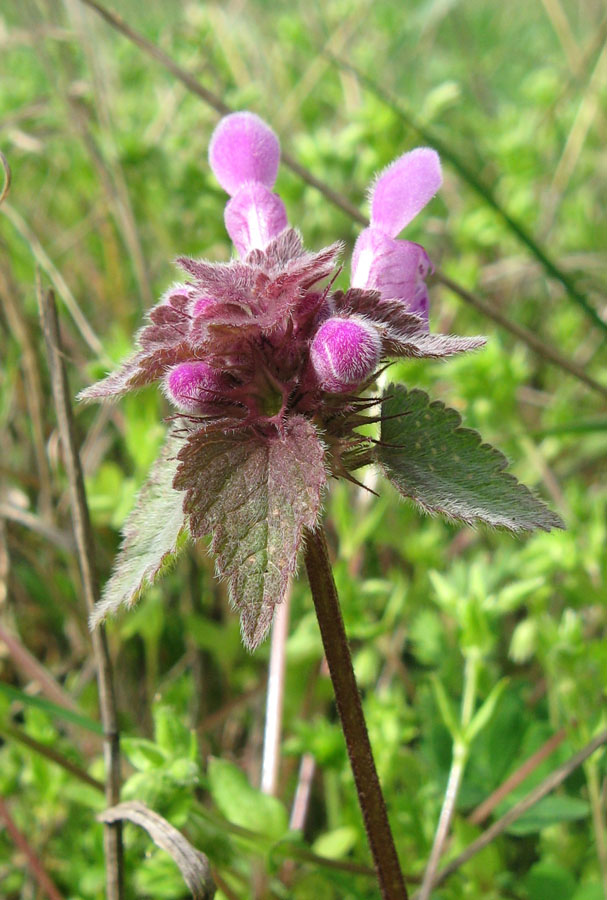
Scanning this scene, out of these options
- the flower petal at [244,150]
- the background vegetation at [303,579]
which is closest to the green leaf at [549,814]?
the background vegetation at [303,579]

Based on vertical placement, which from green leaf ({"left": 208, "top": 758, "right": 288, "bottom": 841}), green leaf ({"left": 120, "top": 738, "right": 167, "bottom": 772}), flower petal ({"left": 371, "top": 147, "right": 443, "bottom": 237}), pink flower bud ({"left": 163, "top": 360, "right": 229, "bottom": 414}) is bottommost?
green leaf ({"left": 208, "top": 758, "right": 288, "bottom": 841})

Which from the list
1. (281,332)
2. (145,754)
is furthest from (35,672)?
(281,332)

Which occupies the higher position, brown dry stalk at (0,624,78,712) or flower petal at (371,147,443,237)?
flower petal at (371,147,443,237)

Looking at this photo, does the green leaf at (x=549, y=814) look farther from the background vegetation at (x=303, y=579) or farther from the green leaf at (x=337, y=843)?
the green leaf at (x=337, y=843)

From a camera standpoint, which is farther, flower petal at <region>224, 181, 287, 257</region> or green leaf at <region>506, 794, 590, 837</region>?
green leaf at <region>506, 794, 590, 837</region>

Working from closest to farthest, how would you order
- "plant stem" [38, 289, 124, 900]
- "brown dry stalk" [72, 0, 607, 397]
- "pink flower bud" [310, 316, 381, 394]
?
"pink flower bud" [310, 316, 381, 394], "plant stem" [38, 289, 124, 900], "brown dry stalk" [72, 0, 607, 397]

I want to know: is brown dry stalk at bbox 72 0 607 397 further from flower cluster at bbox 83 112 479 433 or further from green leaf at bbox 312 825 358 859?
green leaf at bbox 312 825 358 859

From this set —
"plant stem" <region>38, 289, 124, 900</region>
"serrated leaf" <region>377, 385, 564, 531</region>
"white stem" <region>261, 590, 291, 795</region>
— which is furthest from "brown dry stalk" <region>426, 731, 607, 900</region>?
"serrated leaf" <region>377, 385, 564, 531</region>

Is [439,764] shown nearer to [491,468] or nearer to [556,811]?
[556,811]

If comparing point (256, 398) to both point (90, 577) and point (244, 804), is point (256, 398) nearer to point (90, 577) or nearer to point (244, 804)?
point (90, 577)
